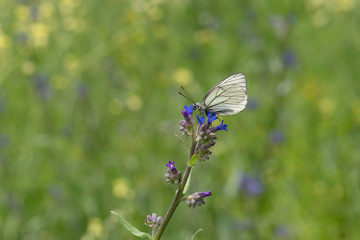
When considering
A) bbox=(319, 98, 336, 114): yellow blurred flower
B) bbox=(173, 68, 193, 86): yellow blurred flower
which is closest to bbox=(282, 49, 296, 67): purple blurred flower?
bbox=(319, 98, 336, 114): yellow blurred flower

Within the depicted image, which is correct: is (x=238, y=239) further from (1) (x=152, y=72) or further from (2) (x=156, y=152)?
(1) (x=152, y=72)

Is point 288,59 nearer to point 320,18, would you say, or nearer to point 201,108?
point 320,18

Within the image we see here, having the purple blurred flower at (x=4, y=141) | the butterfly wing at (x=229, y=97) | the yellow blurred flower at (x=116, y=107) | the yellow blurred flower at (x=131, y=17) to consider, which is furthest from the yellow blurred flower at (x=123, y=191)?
the yellow blurred flower at (x=131, y=17)

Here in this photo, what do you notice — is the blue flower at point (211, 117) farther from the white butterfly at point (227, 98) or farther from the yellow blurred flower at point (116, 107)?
the yellow blurred flower at point (116, 107)

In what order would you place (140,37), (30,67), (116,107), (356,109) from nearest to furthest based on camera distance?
(30,67)
(356,109)
(116,107)
(140,37)

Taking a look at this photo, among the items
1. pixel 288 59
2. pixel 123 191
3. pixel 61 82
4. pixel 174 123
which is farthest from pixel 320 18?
pixel 123 191

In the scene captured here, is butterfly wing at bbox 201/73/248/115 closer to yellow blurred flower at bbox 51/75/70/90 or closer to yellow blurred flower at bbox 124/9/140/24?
yellow blurred flower at bbox 51/75/70/90
